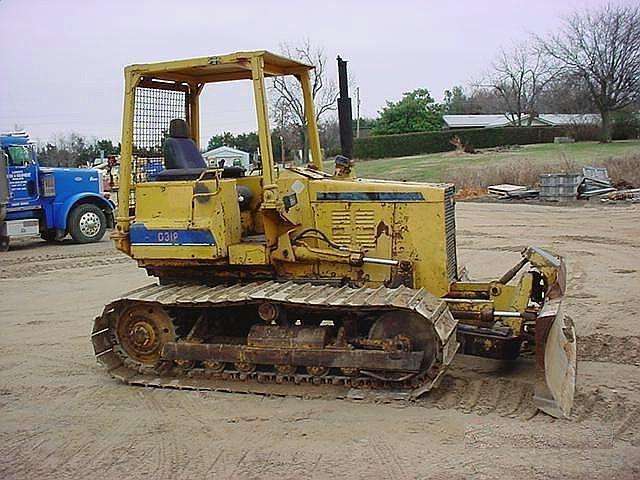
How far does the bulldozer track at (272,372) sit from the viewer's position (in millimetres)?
6539

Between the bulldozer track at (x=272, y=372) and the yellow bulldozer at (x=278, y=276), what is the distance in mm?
18

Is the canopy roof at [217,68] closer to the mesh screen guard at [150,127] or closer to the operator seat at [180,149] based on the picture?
the mesh screen guard at [150,127]

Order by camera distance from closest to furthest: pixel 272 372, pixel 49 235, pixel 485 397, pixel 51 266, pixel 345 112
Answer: pixel 485 397, pixel 272 372, pixel 345 112, pixel 51 266, pixel 49 235

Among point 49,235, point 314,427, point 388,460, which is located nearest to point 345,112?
point 314,427

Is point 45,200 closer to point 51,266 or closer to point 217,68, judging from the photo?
point 51,266

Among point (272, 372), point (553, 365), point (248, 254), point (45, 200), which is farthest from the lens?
point (45, 200)

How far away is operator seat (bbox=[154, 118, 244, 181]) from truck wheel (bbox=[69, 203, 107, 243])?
459 inches

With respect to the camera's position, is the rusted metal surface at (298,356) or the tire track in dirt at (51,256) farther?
the tire track in dirt at (51,256)

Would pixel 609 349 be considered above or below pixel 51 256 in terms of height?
below

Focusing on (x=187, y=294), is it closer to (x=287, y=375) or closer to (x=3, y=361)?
(x=287, y=375)

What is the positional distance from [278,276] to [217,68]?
7.06 feet

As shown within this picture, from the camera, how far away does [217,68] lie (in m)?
7.91

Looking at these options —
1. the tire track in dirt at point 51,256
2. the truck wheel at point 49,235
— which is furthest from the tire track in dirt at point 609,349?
the truck wheel at point 49,235

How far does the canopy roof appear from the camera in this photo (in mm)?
7379
